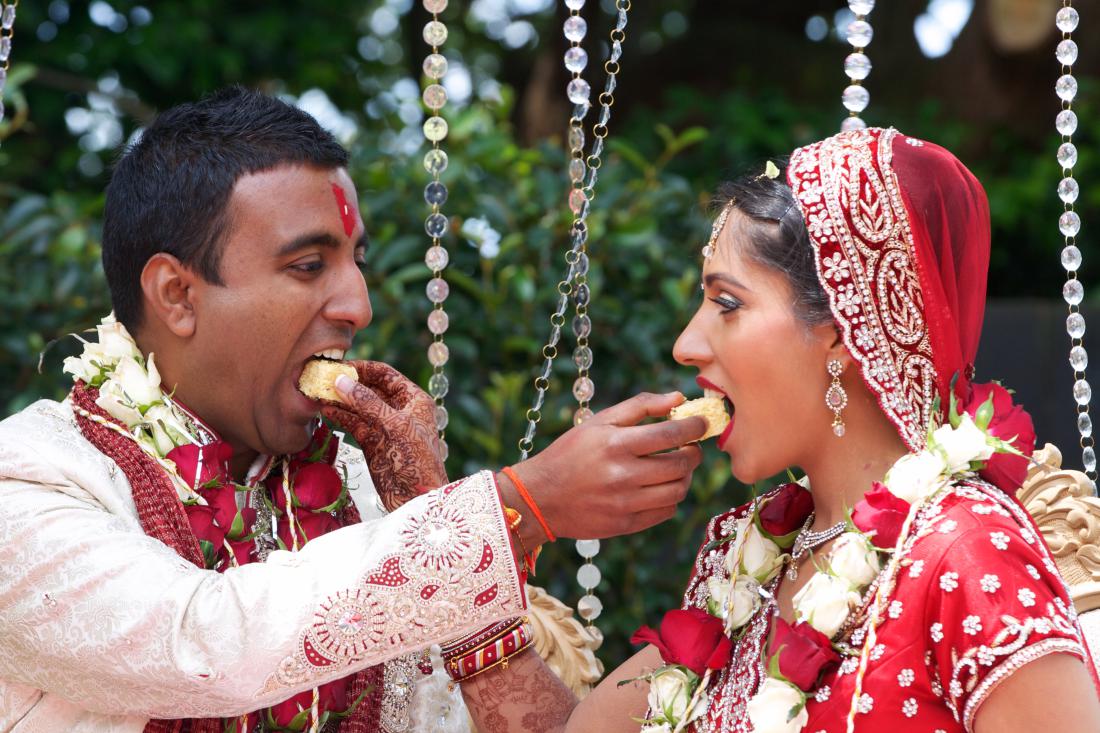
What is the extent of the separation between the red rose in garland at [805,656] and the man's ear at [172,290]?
1432mm

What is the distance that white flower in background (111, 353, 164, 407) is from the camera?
290 centimetres

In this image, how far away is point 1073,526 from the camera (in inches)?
118

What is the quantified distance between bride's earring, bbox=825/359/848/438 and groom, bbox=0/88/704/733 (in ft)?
0.82

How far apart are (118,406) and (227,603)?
619 mm

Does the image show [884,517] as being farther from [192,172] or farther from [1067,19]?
[192,172]

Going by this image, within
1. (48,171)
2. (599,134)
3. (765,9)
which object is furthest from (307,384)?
(765,9)

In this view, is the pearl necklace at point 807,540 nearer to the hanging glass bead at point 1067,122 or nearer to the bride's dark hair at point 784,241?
the bride's dark hair at point 784,241

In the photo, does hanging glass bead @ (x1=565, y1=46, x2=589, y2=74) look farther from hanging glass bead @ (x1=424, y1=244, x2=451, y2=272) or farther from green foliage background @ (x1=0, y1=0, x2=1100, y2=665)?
green foliage background @ (x1=0, y1=0, x2=1100, y2=665)

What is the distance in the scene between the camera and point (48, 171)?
6.39 meters

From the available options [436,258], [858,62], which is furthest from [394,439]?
[858,62]

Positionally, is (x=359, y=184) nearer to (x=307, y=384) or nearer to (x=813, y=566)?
(x=307, y=384)

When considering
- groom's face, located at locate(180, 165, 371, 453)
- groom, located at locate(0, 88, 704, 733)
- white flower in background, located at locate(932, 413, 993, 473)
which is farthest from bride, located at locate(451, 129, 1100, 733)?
groom's face, located at locate(180, 165, 371, 453)

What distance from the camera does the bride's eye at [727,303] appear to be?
8.59ft

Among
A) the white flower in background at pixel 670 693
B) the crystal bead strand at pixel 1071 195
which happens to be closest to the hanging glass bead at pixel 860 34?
the crystal bead strand at pixel 1071 195
